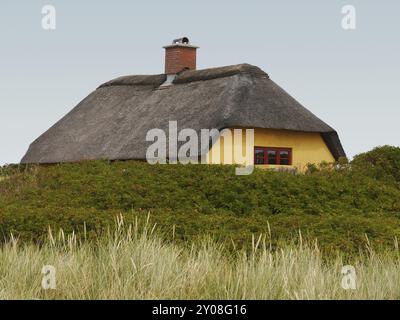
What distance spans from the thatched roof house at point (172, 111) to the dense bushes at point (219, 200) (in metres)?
5.79

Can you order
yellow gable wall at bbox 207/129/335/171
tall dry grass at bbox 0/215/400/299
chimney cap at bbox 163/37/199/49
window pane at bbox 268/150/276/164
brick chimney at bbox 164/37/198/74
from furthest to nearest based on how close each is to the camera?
brick chimney at bbox 164/37/198/74 < chimney cap at bbox 163/37/199/49 < window pane at bbox 268/150/276/164 < yellow gable wall at bbox 207/129/335/171 < tall dry grass at bbox 0/215/400/299

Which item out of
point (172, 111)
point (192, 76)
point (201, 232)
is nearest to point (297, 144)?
point (172, 111)

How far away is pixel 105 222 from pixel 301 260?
417cm

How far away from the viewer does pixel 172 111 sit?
27547mm

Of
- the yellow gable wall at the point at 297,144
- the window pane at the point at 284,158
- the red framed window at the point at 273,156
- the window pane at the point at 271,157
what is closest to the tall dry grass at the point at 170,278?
the yellow gable wall at the point at 297,144

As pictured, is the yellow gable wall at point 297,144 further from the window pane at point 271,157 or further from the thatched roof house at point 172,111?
the window pane at point 271,157

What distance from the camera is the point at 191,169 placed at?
18203mm

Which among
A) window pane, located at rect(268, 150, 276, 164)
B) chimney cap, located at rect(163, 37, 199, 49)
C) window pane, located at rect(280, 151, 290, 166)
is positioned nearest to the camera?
window pane, located at rect(268, 150, 276, 164)

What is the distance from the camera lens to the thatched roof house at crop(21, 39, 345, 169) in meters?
25.5

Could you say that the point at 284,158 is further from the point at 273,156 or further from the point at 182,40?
the point at 182,40

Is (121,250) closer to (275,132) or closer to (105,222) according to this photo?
(105,222)

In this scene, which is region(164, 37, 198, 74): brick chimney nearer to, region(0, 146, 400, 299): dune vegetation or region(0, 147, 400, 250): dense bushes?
region(0, 146, 400, 299): dune vegetation

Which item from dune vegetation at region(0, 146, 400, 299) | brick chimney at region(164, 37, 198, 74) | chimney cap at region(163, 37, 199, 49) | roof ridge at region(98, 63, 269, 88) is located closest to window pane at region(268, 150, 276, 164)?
roof ridge at region(98, 63, 269, 88)
